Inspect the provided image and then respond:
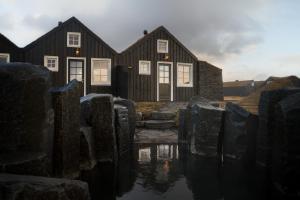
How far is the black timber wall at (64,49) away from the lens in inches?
701

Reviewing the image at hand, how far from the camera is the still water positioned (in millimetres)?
3746

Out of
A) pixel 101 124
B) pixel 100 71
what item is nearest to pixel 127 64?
pixel 100 71

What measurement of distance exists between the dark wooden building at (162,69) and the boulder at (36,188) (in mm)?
16572

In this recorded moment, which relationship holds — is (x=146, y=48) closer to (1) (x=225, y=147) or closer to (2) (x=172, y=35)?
(2) (x=172, y=35)

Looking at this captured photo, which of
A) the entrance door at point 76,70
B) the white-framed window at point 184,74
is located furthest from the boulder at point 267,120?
the white-framed window at point 184,74

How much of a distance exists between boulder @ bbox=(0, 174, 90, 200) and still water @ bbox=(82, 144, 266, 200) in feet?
3.68

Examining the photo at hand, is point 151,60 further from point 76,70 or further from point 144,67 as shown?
point 76,70

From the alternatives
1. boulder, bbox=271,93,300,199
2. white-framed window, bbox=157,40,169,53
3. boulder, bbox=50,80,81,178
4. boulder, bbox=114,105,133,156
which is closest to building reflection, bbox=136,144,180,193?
boulder, bbox=114,105,133,156

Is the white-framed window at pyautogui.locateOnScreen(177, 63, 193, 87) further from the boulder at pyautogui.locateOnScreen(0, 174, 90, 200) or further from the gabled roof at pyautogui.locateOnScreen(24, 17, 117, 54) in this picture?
the boulder at pyautogui.locateOnScreen(0, 174, 90, 200)

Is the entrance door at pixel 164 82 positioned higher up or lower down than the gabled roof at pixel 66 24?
lower down

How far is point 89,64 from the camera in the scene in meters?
18.6

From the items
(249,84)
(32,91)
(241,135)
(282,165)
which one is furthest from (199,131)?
(249,84)

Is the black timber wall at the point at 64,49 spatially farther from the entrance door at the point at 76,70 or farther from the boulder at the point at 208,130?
the boulder at the point at 208,130

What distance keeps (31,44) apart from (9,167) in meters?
16.5
